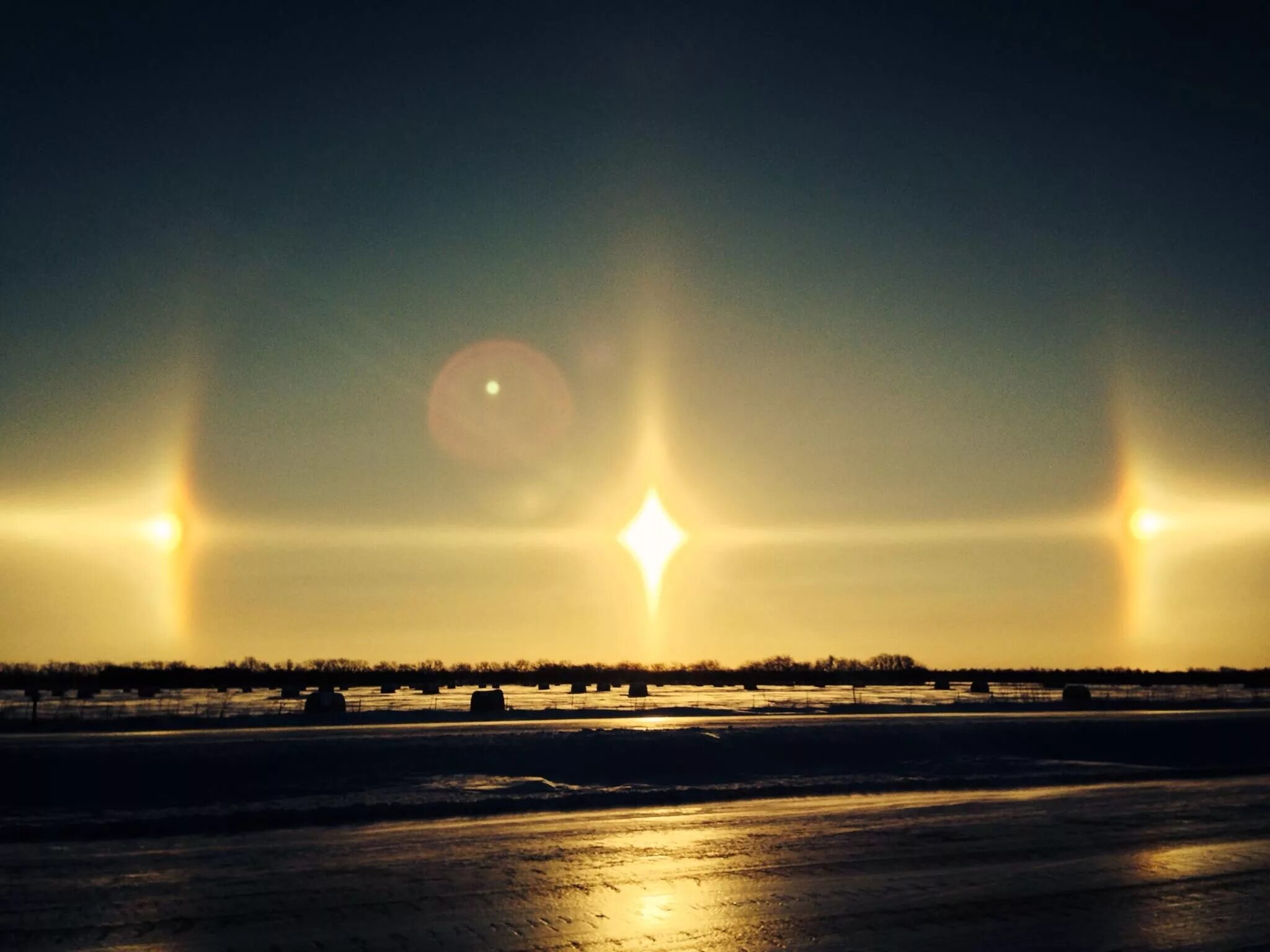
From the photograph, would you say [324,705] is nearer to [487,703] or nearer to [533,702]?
[487,703]

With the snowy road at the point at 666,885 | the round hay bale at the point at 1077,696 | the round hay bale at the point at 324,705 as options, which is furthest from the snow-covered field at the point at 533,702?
the snowy road at the point at 666,885

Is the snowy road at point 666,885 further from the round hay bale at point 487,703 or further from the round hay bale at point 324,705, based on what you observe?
the round hay bale at point 324,705

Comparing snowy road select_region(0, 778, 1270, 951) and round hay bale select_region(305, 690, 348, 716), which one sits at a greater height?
round hay bale select_region(305, 690, 348, 716)

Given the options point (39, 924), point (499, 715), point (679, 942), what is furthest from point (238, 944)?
A: point (499, 715)

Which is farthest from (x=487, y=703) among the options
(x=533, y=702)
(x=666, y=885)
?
(x=666, y=885)

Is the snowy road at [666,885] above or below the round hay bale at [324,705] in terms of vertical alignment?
below

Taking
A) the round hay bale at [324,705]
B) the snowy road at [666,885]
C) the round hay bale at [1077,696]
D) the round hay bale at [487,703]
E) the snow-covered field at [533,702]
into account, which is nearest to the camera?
the snowy road at [666,885]

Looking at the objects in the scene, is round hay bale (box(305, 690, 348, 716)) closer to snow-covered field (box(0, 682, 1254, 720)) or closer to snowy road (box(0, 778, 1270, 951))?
snow-covered field (box(0, 682, 1254, 720))

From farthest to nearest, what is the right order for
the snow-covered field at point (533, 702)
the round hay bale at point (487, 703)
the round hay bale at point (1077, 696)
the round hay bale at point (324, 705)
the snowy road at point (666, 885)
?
the round hay bale at point (1077, 696) < the snow-covered field at point (533, 702) < the round hay bale at point (487, 703) < the round hay bale at point (324, 705) < the snowy road at point (666, 885)

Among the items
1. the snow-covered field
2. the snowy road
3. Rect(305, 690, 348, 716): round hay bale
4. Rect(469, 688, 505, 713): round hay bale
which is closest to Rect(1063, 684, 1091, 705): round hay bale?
the snow-covered field
